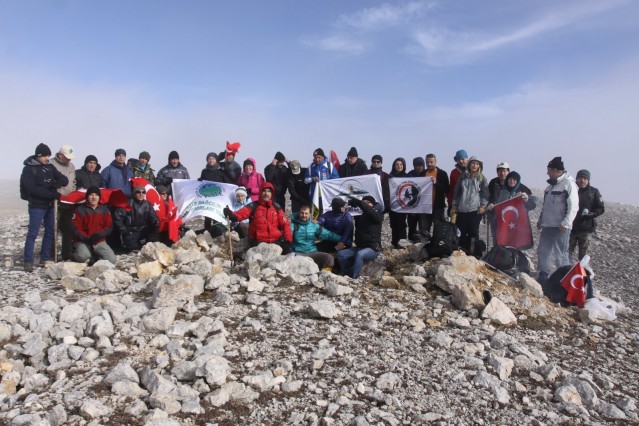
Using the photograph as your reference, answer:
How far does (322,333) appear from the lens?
20.9 ft

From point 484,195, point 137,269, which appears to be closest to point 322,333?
point 137,269

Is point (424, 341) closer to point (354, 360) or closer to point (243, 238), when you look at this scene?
point (354, 360)

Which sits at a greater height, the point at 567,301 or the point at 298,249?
the point at 298,249

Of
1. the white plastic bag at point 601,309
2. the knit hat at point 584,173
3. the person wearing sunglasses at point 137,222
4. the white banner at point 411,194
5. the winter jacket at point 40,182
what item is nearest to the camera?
the white plastic bag at point 601,309

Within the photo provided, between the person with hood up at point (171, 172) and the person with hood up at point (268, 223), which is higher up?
the person with hood up at point (171, 172)

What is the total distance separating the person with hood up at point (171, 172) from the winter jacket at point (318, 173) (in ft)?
11.9

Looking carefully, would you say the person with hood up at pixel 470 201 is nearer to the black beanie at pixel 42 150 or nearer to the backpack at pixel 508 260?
the backpack at pixel 508 260

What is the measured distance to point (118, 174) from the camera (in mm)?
11727

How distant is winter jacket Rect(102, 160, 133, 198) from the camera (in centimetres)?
1160

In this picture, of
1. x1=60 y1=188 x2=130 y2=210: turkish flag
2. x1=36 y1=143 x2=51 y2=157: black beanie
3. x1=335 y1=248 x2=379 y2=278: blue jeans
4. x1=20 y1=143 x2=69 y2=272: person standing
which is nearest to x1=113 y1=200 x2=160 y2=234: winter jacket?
x1=60 y1=188 x2=130 y2=210: turkish flag

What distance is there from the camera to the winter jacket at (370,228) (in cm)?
990

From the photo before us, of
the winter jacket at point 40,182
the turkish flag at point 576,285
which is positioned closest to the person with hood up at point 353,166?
the turkish flag at point 576,285

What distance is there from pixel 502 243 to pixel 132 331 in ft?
27.0

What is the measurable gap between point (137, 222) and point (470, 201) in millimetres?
7871
